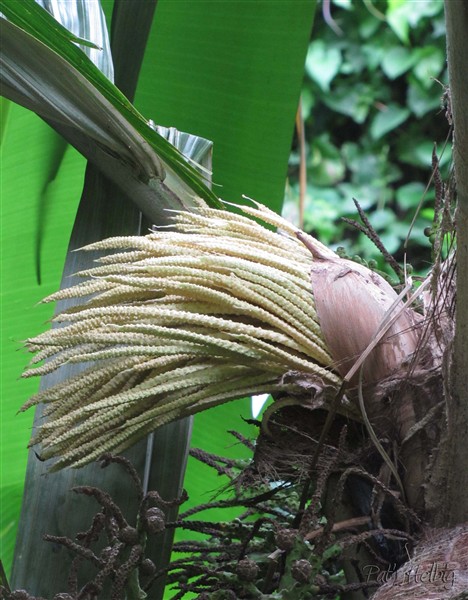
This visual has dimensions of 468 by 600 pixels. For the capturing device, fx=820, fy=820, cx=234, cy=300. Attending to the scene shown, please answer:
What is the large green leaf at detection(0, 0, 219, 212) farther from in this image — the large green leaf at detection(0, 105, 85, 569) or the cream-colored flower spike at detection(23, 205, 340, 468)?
the large green leaf at detection(0, 105, 85, 569)

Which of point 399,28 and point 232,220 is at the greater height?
point 399,28

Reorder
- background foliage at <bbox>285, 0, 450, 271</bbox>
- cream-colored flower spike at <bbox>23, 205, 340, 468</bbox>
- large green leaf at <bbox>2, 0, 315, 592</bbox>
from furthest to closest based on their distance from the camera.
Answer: background foliage at <bbox>285, 0, 450, 271</bbox> < large green leaf at <bbox>2, 0, 315, 592</bbox> < cream-colored flower spike at <bbox>23, 205, 340, 468</bbox>

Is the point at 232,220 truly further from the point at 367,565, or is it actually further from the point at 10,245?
the point at 10,245

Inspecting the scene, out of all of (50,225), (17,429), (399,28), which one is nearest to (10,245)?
(50,225)

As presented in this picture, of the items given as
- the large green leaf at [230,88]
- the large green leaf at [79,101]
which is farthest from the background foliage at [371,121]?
the large green leaf at [79,101]

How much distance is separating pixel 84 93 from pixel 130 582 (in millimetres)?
326

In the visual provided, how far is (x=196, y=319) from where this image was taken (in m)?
0.50

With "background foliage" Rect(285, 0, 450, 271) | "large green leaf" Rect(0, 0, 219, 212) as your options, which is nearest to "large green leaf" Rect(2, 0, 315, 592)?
"large green leaf" Rect(0, 0, 219, 212)

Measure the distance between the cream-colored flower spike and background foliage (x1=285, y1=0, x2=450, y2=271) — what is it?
2277 millimetres

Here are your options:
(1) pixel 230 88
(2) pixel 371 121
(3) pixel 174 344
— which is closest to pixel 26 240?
(1) pixel 230 88

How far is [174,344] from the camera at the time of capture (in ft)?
1.64

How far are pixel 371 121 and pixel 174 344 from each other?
8.88 ft

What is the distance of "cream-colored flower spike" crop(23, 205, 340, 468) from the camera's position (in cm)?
50

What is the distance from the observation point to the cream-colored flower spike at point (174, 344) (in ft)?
1.64
